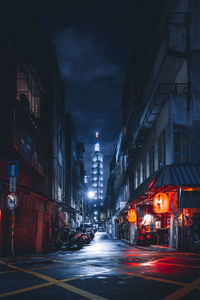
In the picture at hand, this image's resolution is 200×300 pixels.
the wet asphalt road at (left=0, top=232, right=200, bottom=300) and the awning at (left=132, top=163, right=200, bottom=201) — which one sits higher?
the awning at (left=132, top=163, right=200, bottom=201)

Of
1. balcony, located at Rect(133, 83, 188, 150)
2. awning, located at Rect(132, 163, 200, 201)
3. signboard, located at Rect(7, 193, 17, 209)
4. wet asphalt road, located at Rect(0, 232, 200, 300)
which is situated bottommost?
wet asphalt road, located at Rect(0, 232, 200, 300)

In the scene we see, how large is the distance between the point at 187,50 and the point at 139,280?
16609 millimetres

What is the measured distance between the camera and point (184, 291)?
20.0 feet

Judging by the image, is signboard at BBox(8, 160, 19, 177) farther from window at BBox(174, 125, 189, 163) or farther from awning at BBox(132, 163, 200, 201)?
window at BBox(174, 125, 189, 163)

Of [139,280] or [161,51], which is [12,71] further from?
[139,280]

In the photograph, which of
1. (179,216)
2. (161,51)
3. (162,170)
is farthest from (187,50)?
(179,216)

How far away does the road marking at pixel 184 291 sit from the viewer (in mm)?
5609

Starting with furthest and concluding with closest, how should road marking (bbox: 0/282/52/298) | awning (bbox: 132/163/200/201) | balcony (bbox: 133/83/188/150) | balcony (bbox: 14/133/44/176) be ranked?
balcony (bbox: 133/83/188/150)
balcony (bbox: 14/133/44/176)
awning (bbox: 132/163/200/201)
road marking (bbox: 0/282/52/298)

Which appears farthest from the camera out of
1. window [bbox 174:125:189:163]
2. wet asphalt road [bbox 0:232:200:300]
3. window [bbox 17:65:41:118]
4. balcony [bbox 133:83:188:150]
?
window [bbox 17:65:41:118]

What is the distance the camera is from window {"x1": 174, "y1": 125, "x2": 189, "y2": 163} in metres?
19.5

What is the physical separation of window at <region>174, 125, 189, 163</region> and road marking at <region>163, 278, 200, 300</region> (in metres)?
13.0

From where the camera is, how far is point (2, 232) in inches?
655

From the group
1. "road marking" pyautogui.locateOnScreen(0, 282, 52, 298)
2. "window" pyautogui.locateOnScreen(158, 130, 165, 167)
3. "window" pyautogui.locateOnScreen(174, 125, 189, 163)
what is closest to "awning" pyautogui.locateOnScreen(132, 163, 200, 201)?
"window" pyautogui.locateOnScreen(174, 125, 189, 163)

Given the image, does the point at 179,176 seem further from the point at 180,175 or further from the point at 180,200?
the point at 180,200
